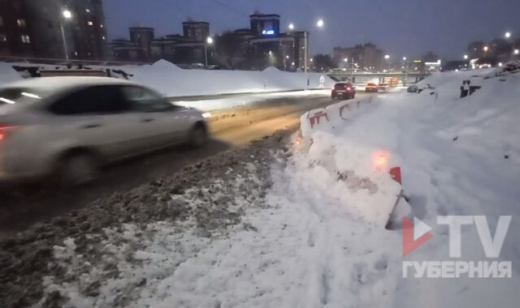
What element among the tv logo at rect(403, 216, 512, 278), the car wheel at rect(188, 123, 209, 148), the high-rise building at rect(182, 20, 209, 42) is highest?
the high-rise building at rect(182, 20, 209, 42)

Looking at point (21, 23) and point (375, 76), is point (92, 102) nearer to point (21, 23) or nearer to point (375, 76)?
point (21, 23)

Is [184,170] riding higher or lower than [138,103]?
lower

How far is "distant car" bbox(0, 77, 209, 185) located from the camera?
169 inches

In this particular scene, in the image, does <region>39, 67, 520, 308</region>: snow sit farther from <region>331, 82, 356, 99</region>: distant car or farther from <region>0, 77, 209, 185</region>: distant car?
<region>331, 82, 356, 99</region>: distant car

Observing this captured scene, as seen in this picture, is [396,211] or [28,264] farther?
[396,211]

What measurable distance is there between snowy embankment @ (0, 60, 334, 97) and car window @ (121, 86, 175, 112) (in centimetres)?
1815

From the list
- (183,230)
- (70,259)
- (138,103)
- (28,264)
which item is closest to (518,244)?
(183,230)

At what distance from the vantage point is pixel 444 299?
2818 mm

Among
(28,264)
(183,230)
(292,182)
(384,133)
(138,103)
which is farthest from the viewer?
(384,133)

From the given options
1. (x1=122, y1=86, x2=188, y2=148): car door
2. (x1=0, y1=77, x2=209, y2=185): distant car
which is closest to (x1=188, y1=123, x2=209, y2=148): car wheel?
(x1=122, y1=86, x2=188, y2=148): car door

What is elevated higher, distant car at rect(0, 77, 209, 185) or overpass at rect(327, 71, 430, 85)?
overpass at rect(327, 71, 430, 85)

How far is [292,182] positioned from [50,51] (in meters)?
75.1

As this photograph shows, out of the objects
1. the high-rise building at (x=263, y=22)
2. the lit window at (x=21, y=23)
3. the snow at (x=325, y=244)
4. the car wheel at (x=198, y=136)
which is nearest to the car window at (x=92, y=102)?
the car wheel at (x=198, y=136)

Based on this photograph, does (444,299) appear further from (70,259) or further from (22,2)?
(22,2)
